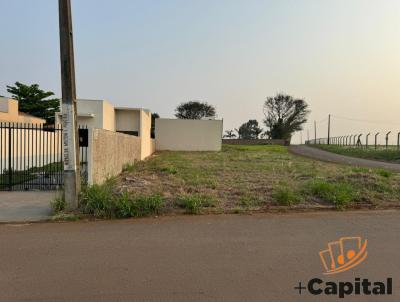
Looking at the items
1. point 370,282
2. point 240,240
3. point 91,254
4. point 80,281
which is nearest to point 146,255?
point 91,254

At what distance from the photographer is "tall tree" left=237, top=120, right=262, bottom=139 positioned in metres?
88.9

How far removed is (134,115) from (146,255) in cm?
2359

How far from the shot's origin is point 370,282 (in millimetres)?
4059

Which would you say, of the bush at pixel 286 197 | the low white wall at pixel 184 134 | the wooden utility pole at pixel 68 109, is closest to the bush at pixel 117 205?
the wooden utility pole at pixel 68 109

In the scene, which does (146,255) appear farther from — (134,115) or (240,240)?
(134,115)

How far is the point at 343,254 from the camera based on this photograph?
502 cm

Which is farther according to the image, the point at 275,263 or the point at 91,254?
the point at 91,254

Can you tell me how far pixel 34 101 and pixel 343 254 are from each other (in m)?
44.6

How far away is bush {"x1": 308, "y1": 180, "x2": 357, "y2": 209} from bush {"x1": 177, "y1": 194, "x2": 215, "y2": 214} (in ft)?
9.43

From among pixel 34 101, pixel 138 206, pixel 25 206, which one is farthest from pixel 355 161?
pixel 34 101

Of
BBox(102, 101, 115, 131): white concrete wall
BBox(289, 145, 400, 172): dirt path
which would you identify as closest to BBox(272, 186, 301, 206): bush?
BBox(289, 145, 400, 172): dirt path

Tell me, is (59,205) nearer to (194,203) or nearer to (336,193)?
(194,203)

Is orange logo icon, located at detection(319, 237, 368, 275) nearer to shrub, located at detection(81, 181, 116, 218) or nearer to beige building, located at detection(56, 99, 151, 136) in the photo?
shrub, located at detection(81, 181, 116, 218)

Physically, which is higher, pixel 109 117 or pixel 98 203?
pixel 109 117
